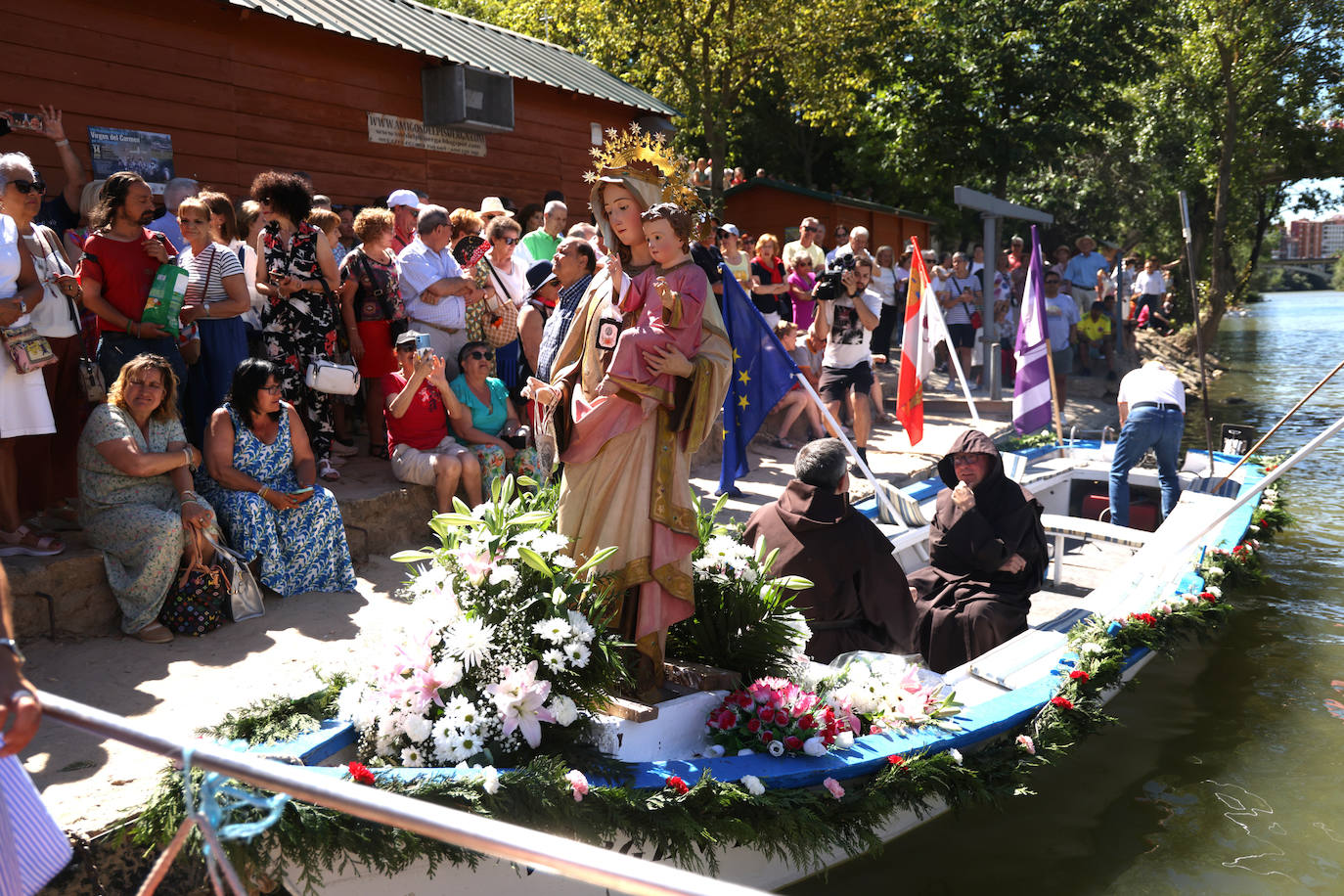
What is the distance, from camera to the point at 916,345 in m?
9.19

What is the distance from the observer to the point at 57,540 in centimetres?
559

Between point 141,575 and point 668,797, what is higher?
point 141,575

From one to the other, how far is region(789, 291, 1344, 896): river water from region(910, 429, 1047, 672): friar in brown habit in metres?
0.87

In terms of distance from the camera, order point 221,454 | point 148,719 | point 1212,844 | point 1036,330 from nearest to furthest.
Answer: point 148,719 → point 1212,844 → point 221,454 → point 1036,330

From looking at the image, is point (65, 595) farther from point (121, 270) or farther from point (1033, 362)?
point (1033, 362)

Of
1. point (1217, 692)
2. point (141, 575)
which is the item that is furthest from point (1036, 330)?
point (141, 575)

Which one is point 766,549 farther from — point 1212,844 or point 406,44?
point 406,44

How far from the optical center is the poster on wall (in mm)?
8266

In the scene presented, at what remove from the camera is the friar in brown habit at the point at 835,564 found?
17.6 ft

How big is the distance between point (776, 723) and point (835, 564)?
1.45m

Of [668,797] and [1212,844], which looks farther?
[1212,844]

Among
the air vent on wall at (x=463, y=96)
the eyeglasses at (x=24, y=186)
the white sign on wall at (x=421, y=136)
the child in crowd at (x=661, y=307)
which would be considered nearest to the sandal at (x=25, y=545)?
the eyeglasses at (x=24, y=186)

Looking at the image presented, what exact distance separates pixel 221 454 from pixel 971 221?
24882 millimetres

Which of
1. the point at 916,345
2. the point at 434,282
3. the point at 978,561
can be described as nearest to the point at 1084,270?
the point at 916,345
